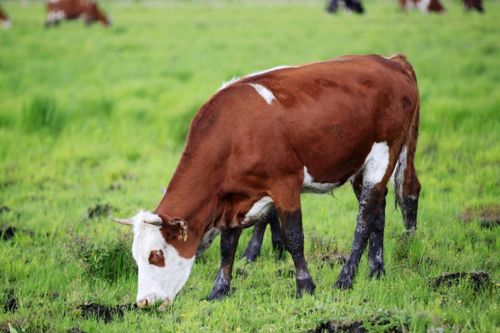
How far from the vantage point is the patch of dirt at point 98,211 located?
345 inches

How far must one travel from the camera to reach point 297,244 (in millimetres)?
6215

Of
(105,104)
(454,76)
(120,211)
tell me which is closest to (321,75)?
(120,211)

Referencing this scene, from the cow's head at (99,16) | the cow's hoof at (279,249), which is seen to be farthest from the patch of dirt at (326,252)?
the cow's head at (99,16)

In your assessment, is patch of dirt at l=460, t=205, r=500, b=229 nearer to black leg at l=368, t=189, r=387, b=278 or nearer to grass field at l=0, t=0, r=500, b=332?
grass field at l=0, t=0, r=500, b=332

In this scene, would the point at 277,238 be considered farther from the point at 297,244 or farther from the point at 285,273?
the point at 297,244

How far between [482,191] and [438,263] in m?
2.52

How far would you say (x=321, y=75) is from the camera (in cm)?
646

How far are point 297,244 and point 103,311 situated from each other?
1.61 m

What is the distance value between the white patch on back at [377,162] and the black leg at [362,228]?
85 millimetres

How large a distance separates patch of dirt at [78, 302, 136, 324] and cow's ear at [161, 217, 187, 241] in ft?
2.09

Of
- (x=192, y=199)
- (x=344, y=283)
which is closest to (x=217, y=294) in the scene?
(x=192, y=199)

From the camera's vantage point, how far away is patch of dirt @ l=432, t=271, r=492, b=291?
6.01 m

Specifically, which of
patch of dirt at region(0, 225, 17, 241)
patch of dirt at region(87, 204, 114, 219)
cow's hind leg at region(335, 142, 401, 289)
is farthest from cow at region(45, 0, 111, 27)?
cow's hind leg at region(335, 142, 401, 289)

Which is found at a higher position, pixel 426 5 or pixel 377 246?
pixel 377 246
